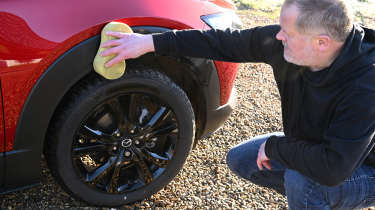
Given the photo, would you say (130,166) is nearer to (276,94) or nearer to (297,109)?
(297,109)

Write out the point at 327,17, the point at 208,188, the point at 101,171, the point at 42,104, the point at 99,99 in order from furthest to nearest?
the point at 208,188, the point at 101,171, the point at 99,99, the point at 42,104, the point at 327,17

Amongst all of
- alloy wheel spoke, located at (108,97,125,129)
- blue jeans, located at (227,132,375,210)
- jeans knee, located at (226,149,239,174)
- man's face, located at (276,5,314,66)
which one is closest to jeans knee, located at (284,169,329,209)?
blue jeans, located at (227,132,375,210)

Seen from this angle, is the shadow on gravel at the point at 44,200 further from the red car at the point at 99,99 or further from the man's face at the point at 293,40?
the man's face at the point at 293,40

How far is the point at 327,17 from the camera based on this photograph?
1.69 meters

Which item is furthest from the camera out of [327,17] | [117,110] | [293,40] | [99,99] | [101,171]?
[101,171]

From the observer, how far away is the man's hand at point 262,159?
86.2 inches

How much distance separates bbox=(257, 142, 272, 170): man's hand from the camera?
2.19 meters

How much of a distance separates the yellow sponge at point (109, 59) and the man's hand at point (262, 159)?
85 centimetres

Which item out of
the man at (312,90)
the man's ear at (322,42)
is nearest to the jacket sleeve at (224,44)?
the man at (312,90)

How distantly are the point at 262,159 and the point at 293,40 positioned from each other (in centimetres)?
69

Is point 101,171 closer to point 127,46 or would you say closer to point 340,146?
point 127,46

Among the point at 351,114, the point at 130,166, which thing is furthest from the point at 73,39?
the point at 351,114

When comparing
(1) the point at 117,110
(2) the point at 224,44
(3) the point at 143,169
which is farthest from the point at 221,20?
(3) the point at 143,169

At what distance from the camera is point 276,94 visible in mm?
4449
